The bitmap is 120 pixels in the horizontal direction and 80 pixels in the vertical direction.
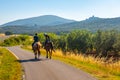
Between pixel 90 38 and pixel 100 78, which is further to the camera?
pixel 90 38

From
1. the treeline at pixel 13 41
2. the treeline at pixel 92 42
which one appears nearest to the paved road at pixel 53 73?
the treeline at pixel 92 42

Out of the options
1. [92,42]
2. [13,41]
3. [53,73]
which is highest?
[53,73]

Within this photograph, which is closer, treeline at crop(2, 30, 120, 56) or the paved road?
the paved road

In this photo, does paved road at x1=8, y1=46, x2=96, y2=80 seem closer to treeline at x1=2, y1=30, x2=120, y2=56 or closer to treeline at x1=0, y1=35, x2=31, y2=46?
treeline at x1=2, y1=30, x2=120, y2=56

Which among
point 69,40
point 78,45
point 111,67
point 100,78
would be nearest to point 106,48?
point 78,45

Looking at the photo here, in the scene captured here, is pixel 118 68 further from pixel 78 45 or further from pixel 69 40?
Answer: pixel 69 40

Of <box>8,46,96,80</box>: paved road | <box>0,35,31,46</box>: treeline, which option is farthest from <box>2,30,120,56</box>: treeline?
<box>8,46,96,80</box>: paved road

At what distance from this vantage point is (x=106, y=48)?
252ft

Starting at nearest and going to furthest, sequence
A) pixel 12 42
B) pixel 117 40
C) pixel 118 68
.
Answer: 1. pixel 118 68
2. pixel 117 40
3. pixel 12 42

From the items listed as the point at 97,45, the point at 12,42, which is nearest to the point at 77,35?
the point at 97,45

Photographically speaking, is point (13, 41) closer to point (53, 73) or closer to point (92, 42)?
point (92, 42)

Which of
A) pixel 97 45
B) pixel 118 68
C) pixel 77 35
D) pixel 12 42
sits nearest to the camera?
pixel 118 68

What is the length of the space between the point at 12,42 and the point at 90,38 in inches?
2126

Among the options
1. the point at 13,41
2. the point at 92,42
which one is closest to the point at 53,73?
the point at 92,42
